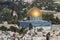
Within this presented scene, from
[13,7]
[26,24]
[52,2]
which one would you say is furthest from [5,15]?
[52,2]

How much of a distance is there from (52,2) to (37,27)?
9.54 meters

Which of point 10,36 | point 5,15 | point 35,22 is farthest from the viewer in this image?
point 5,15

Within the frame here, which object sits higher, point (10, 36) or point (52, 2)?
point (10, 36)

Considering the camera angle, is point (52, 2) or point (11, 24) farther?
point (52, 2)

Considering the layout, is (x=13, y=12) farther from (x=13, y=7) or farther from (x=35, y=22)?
(x=35, y=22)

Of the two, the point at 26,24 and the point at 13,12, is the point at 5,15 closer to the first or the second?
the point at 13,12

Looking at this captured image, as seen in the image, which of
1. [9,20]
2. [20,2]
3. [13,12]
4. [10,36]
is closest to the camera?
[10,36]

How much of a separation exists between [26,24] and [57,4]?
863 centimetres

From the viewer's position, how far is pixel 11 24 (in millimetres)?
16469

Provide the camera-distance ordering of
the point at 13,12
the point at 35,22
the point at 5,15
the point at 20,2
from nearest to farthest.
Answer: the point at 35,22
the point at 5,15
the point at 13,12
the point at 20,2

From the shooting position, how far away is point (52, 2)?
24531mm

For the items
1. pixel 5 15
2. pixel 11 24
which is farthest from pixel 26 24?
pixel 5 15

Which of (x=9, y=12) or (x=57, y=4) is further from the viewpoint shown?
(x=57, y=4)

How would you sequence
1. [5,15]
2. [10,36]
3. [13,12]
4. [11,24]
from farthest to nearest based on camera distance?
1. [13,12]
2. [5,15]
3. [11,24]
4. [10,36]
